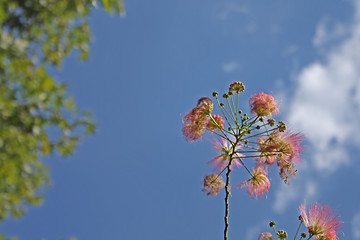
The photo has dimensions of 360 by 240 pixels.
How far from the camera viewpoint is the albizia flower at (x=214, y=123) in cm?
489

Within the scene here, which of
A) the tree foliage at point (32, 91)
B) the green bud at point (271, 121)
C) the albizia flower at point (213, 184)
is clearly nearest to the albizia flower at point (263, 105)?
the green bud at point (271, 121)

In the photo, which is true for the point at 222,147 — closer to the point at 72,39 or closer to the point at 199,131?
the point at 199,131

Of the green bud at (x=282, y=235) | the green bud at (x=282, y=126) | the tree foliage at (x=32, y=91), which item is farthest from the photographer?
the green bud at (x=282, y=126)

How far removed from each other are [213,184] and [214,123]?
0.72 m

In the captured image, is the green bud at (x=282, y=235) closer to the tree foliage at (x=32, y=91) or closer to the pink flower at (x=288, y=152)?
the pink flower at (x=288, y=152)

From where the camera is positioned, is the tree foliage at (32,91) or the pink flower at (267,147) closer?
the tree foliage at (32,91)

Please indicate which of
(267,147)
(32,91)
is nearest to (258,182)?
(267,147)

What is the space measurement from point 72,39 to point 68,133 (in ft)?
2.16

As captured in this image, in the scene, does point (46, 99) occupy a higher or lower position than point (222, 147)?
lower

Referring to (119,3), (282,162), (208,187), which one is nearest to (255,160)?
(282,162)

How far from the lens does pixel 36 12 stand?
9.05ft

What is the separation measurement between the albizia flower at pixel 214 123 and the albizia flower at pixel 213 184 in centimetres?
55

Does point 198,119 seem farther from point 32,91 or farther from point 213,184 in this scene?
point 32,91

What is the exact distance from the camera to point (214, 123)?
4867 millimetres
